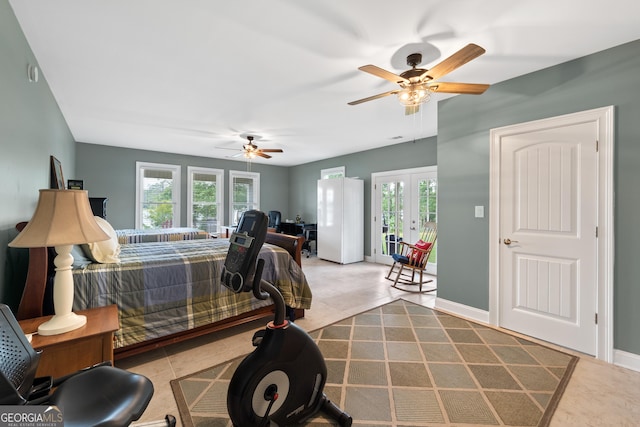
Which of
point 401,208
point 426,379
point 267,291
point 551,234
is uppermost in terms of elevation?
point 401,208

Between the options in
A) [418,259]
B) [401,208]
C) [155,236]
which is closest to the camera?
[418,259]

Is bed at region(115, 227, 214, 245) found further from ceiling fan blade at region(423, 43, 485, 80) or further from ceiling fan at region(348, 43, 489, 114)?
ceiling fan blade at region(423, 43, 485, 80)

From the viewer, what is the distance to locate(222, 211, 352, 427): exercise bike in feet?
4.49

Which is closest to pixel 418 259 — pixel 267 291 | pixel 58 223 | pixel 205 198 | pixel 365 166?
pixel 365 166

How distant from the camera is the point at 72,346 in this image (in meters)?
1.44

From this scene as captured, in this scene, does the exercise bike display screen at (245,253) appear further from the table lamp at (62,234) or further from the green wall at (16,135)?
the green wall at (16,135)

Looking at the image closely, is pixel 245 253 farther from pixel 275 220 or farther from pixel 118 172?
pixel 275 220

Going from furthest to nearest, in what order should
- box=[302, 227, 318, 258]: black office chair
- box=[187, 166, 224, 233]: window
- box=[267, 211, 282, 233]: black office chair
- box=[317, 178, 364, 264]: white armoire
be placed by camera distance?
box=[267, 211, 282, 233]: black office chair
box=[302, 227, 318, 258]: black office chair
box=[187, 166, 224, 233]: window
box=[317, 178, 364, 264]: white armoire

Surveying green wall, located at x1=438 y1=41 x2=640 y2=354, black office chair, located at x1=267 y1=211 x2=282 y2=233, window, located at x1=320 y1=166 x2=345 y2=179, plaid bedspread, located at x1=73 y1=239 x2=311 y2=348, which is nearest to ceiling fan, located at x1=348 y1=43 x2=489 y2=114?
green wall, located at x1=438 y1=41 x2=640 y2=354

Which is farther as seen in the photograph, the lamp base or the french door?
the french door

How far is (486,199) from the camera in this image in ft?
9.36

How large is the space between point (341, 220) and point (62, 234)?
15.5 ft

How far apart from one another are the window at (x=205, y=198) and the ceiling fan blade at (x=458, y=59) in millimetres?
5830

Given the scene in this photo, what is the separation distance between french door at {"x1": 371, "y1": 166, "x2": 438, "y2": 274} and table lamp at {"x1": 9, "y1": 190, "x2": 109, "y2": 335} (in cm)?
443
